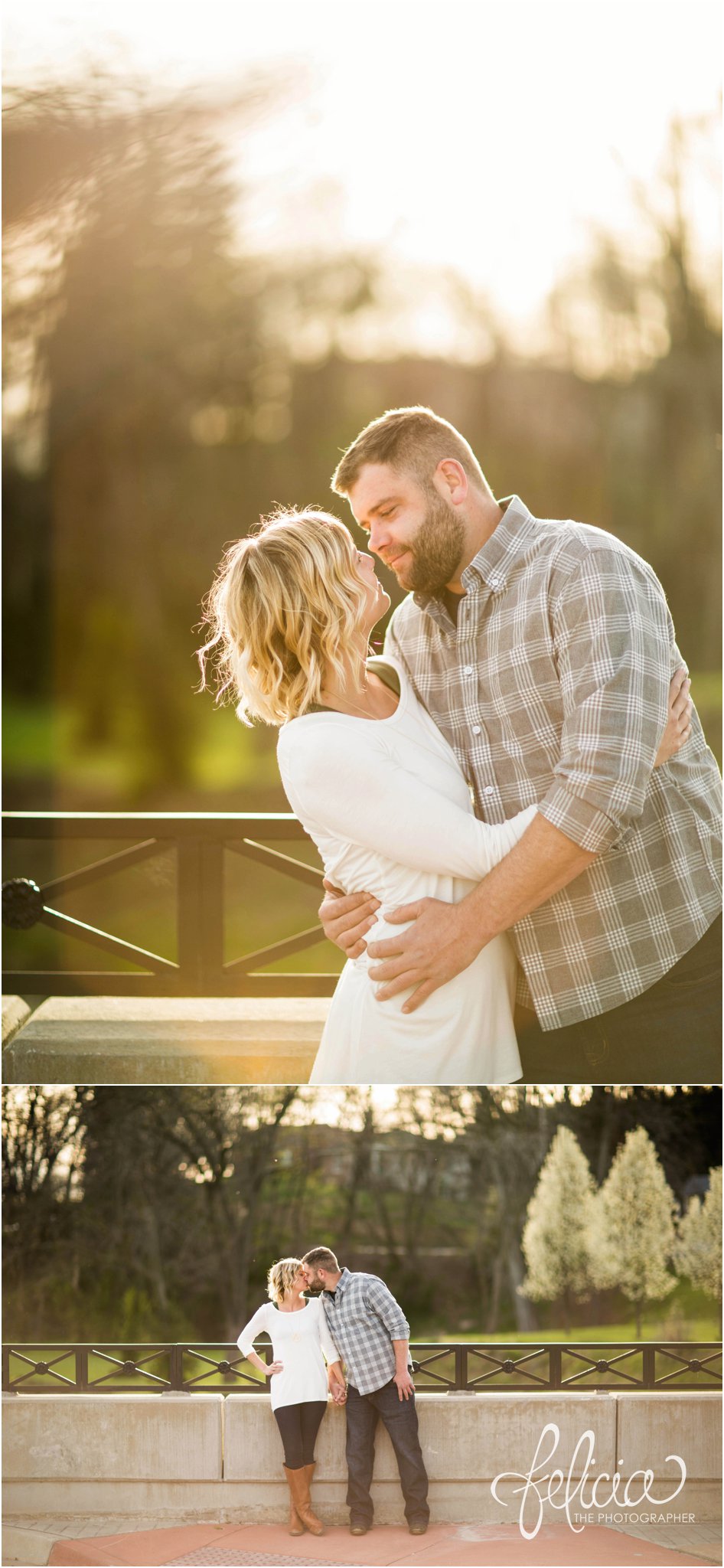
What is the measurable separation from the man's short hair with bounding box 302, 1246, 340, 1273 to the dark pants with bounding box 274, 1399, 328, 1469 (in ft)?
0.56

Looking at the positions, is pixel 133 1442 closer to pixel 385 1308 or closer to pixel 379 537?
pixel 385 1308

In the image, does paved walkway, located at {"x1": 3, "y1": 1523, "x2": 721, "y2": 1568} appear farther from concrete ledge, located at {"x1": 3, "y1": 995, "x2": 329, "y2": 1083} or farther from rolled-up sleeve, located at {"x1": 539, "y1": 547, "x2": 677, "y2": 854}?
rolled-up sleeve, located at {"x1": 539, "y1": 547, "x2": 677, "y2": 854}

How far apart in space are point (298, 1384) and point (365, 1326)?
119mm

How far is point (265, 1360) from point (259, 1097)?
0.35 m

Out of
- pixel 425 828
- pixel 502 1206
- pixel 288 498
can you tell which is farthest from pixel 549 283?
pixel 502 1206

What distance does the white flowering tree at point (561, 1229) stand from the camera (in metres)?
1.59

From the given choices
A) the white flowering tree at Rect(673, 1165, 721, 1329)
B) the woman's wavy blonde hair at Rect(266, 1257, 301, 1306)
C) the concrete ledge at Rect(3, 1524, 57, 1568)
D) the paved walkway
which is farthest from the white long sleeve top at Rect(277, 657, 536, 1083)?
the concrete ledge at Rect(3, 1524, 57, 1568)

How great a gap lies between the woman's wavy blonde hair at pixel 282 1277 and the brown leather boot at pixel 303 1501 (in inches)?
9.0

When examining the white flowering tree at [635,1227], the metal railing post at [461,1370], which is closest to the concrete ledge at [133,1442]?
the metal railing post at [461,1370]

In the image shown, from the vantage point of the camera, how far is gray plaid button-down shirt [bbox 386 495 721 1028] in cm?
149

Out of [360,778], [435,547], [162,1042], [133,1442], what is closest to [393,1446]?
[133,1442]

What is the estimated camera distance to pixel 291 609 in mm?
1430

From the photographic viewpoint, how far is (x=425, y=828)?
146 centimetres

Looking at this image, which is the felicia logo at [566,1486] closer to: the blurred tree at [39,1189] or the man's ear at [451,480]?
the blurred tree at [39,1189]
